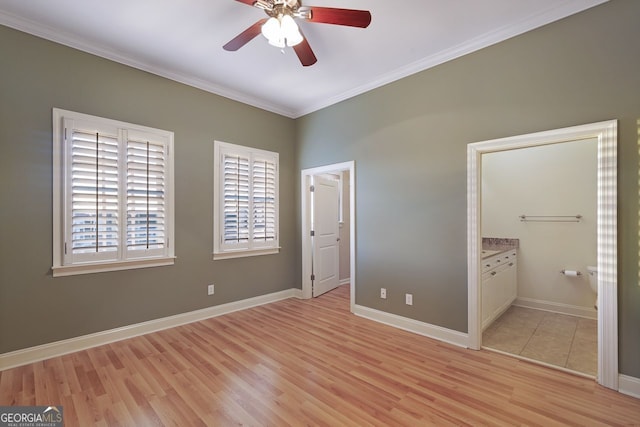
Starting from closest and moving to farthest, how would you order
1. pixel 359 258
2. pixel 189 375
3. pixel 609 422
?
1. pixel 609 422
2. pixel 189 375
3. pixel 359 258

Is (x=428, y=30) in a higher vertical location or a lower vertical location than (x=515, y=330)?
A: higher

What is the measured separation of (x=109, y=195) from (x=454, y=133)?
3.73 m

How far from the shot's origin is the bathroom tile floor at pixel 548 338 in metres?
2.69

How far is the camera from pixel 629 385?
214 cm

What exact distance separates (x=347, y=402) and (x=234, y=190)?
9.83 ft

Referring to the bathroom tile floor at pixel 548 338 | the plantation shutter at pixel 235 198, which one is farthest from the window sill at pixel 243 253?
the bathroom tile floor at pixel 548 338

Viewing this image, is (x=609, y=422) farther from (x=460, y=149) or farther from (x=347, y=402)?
(x=460, y=149)

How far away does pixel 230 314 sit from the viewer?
3.97 m

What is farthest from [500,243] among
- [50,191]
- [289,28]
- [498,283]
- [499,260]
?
[50,191]

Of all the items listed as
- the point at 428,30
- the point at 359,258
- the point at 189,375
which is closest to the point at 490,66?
the point at 428,30

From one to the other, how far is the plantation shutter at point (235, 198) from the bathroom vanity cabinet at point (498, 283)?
313 cm

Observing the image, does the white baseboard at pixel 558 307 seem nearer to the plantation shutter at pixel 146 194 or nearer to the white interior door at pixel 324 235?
the white interior door at pixel 324 235

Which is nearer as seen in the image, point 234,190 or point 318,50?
point 318,50

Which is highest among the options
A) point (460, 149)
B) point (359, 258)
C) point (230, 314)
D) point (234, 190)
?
point (460, 149)
